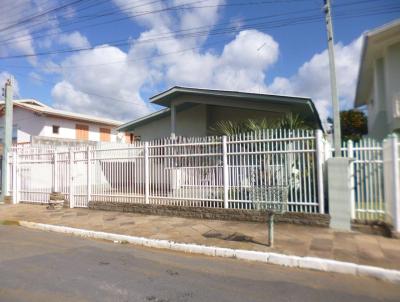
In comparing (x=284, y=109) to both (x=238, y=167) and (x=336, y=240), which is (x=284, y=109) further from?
(x=336, y=240)

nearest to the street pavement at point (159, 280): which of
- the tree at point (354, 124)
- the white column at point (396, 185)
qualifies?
the white column at point (396, 185)

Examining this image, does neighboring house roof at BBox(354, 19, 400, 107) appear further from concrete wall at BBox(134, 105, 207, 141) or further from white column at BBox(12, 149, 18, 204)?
white column at BBox(12, 149, 18, 204)

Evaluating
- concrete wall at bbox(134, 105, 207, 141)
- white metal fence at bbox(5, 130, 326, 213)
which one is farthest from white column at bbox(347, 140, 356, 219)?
concrete wall at bbox(134, 105, 207, 141)

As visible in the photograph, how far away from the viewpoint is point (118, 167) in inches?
412

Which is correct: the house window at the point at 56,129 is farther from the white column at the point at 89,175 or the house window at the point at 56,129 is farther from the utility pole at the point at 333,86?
the utility pole at the point at 333,86

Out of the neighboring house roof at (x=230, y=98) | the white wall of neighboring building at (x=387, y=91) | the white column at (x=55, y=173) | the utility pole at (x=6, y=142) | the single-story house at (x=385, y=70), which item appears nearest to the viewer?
the neighboring house roof at (x=230, y=98)

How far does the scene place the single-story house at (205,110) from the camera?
11.8 meters

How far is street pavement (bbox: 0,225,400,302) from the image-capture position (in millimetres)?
4160

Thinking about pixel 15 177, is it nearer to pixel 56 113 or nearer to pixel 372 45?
pixel 56 113

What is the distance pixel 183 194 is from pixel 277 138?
3135mm

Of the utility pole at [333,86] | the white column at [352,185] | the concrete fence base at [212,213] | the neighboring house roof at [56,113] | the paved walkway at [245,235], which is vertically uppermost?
the neighboring house roof at [56,113]

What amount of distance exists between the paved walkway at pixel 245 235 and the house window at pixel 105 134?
58.1ft

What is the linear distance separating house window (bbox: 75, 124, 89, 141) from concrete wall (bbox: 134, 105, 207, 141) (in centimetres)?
1053

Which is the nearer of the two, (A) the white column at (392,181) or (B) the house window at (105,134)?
(A) the white column at (392,181)
